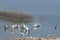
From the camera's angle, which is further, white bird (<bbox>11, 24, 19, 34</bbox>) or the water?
white bird (<bbox>11, 24, 19, 34</bbox>)

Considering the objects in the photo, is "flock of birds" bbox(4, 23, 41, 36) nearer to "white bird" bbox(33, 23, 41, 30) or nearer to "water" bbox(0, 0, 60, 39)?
"white bird" bbox(33, 23, 41, 30)

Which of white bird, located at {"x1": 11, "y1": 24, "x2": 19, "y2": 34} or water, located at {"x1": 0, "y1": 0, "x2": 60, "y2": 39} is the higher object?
water, located at {"x1": 0, "y1": 0, "x2": 60, "y2": 39}

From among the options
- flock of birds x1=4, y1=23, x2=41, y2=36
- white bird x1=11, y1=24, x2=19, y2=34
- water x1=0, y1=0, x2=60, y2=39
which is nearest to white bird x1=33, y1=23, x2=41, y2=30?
flock of birds x1=4, y1=23, x2=41, y2=36

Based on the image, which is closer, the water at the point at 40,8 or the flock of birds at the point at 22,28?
the water at the point at 40,8

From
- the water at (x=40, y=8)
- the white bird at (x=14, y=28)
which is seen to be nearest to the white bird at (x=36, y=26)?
the water at (x=40, y=8)

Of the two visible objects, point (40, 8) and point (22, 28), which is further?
point (22, 28)

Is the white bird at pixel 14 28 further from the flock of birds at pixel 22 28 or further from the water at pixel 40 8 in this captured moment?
the water at pixel 40 8

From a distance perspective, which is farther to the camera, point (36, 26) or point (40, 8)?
point (36, 26)

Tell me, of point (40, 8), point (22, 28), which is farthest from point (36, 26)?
point (40, 8)

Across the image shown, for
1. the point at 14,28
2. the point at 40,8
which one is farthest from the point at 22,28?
the point at 40,8

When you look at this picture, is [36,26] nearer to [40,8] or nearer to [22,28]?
[22,28]

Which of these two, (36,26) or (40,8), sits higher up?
(40,8)

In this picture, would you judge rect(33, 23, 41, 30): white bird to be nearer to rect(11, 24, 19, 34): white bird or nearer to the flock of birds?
the flock of birds

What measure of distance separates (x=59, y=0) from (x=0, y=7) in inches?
53.0
